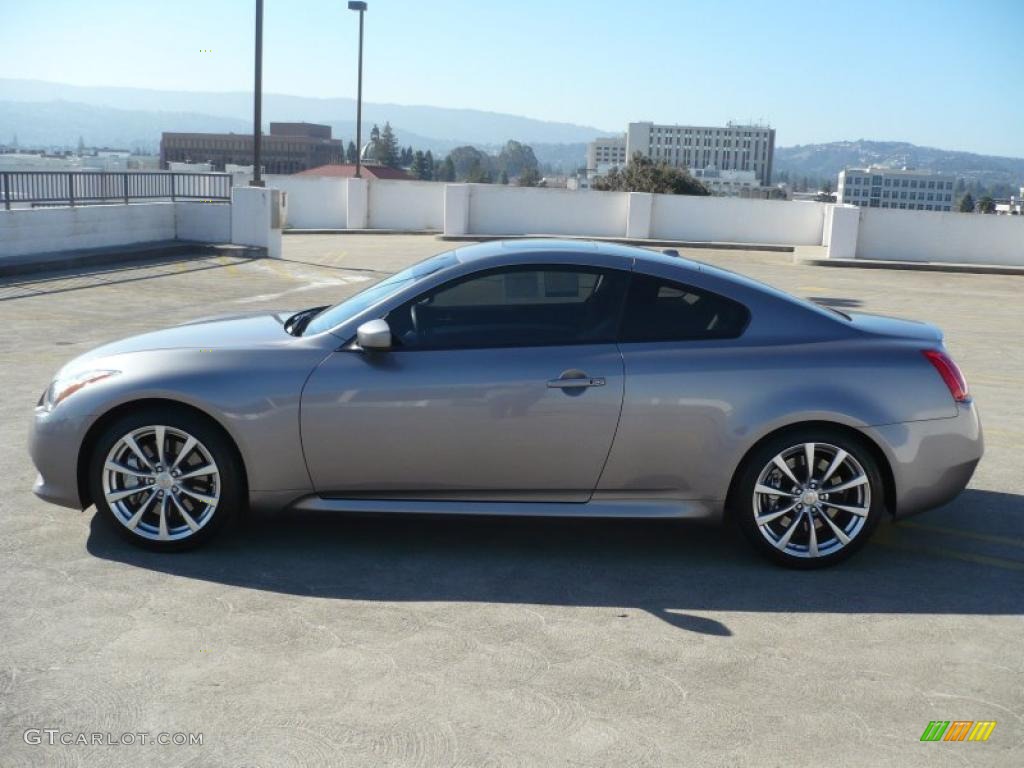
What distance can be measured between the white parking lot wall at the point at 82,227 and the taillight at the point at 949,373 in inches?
601

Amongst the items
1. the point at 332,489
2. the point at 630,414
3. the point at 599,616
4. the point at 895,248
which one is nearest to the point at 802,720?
the point at 599,616

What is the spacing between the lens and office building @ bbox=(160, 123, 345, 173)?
99.8 meters

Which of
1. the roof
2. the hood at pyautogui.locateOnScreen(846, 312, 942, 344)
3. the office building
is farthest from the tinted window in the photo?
the office building

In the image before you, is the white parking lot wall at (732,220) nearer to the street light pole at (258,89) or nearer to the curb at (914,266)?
the curb at (914,266)

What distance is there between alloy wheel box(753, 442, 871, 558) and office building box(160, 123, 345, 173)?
77.3 meters

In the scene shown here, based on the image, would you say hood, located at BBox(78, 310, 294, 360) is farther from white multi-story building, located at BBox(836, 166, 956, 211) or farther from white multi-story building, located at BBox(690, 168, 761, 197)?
white multi-story building, located at BBox(836, 166, 956, 211)

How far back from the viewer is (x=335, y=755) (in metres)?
3.60

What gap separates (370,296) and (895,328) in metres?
2.74

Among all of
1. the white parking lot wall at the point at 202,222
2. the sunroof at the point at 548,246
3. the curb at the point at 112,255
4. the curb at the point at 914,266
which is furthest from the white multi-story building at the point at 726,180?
the sunroof at the point at 548,246

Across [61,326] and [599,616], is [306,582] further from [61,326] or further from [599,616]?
[61,326]

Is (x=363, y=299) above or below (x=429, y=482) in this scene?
above

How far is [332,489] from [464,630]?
44.3 inches

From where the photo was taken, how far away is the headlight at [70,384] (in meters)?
5.42

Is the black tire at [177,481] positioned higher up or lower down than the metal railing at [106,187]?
lower down
